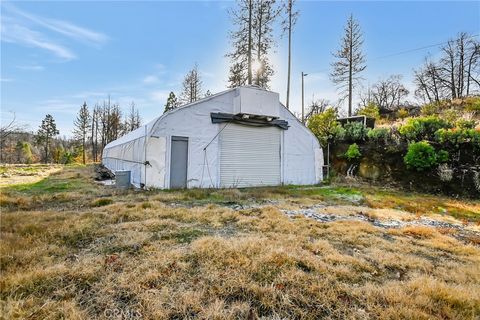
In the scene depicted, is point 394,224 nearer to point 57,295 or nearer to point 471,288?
point 471,288

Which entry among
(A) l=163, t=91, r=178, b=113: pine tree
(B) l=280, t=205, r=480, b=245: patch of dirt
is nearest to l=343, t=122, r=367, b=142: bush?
(B) l=280, t=205, r=480, b=245: patch of dirt

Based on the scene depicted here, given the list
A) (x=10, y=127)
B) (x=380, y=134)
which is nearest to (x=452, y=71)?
(x=380, y=134)

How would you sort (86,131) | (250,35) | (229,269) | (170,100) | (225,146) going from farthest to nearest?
(86,131), (170,100), (250,35), (225,146), (229,269)

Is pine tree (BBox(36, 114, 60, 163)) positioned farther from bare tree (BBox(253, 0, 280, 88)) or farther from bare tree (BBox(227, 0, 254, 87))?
bare tree (BBox(253, 0, 280, 88))

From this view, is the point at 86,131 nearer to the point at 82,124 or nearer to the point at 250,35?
the point at 82,124

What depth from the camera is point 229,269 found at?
2.53 meters

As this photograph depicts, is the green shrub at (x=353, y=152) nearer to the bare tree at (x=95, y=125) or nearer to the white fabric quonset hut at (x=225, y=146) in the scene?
the white fabric quonset hut at (x=225, y=146)

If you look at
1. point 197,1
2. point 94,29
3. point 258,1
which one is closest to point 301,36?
point 258,1

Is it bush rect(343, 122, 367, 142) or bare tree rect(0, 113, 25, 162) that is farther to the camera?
bush rect(343, 122, 367, 142)

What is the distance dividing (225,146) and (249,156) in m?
1.15

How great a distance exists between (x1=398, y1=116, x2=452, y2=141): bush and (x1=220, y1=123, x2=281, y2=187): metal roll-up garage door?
19.3 ft

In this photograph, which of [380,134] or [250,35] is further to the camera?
[250,35]

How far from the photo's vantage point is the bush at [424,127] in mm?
10750

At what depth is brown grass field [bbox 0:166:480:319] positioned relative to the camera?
1.92m
